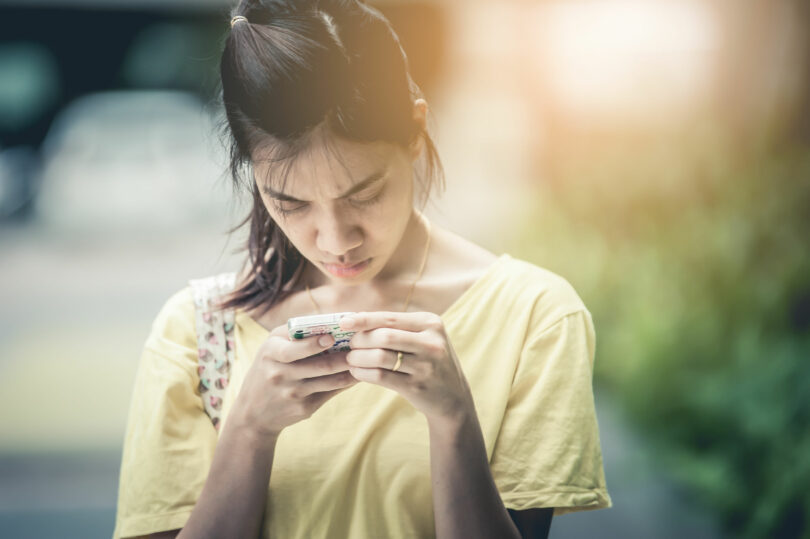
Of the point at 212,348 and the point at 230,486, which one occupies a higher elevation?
the point at 212,348

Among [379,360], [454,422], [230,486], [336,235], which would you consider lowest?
[230,486]

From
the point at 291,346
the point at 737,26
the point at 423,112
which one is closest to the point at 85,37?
the point at 423,112

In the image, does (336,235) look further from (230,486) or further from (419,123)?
(230,486)

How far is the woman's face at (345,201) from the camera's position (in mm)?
836

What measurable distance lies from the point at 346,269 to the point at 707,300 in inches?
40.7

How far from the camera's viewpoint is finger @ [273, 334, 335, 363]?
2.55 ft

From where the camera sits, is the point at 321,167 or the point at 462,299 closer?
the point at 321,167

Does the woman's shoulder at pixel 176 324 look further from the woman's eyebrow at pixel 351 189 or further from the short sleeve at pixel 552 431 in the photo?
the short sleeve at pixel 552 431

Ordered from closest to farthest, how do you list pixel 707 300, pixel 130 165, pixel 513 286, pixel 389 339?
pixel 389 339 < pixel 513 286 < pixel 130 165 < pixel 707 300

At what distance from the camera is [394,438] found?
3.08 feet

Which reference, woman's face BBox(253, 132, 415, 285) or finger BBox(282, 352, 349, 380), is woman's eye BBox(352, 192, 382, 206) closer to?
woman's face BBox(253, 132, 415, 285)

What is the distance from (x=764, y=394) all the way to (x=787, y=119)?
2.10ft

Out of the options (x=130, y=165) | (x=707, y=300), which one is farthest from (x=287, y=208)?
(x=707, y=300)

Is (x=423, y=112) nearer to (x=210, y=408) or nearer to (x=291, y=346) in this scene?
(x=291, y=346)
